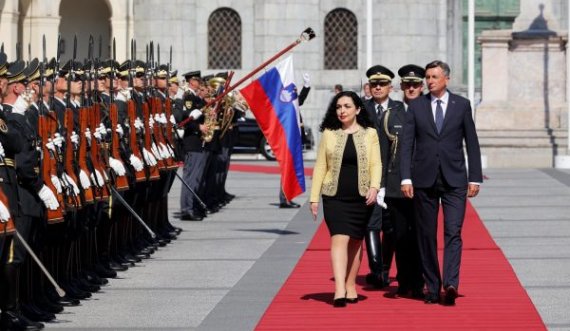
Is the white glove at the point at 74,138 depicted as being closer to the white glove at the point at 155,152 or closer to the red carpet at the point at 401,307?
the red carpet at the point at 401,307

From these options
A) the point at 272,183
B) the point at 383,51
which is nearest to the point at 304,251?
the point at 272,183

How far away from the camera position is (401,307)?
44.0ft

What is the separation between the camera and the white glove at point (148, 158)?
1720 cm

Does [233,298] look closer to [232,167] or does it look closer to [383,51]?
[232,167]

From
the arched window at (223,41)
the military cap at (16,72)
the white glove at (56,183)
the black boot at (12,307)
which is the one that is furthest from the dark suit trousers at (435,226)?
the arched window at (223,41)

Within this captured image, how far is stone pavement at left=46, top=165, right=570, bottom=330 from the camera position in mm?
12867

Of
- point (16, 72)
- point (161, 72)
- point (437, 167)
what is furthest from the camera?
point (161, 72)

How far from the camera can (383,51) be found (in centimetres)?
4684

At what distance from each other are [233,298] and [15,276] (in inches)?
96.4

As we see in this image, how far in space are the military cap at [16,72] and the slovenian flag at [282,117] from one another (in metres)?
7.97

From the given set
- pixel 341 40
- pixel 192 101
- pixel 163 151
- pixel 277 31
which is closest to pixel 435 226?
pixel 163 151

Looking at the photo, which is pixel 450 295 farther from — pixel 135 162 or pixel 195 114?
pixel 195 114

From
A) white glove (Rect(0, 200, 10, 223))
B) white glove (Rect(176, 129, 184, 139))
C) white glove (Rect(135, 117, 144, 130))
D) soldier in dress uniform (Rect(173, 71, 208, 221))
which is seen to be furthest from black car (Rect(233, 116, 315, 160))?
white glove (Rect(0, 200, 10, 223))

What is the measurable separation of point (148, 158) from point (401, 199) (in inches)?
153
